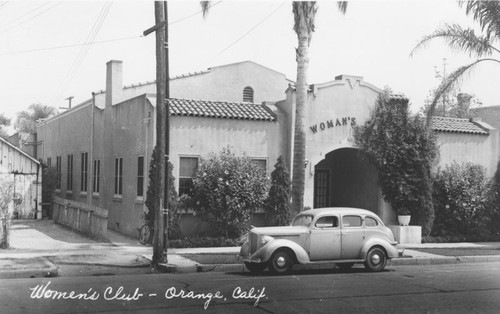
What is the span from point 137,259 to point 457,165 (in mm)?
12699

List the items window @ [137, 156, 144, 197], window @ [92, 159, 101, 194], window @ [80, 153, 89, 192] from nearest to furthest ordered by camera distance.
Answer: window @ [137, 156, 144, 197] < window @ [92, 159, 101, 194] < window @ [80, 153, 89, 192]

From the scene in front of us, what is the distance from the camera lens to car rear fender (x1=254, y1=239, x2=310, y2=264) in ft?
42.5

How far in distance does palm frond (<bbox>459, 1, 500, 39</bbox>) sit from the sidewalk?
6.80 metres

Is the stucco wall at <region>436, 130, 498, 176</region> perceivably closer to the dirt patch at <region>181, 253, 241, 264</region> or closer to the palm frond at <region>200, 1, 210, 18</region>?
the dirt patch at <region>181, 253, 241, 264</region>

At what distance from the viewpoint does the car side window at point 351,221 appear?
1403 cm

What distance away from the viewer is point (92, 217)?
19703 millimetres

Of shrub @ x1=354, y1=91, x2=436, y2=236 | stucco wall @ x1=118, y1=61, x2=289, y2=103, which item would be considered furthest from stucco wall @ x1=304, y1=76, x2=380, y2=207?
stucco wall @ x1=118, y1=61, x2=289, y2=103

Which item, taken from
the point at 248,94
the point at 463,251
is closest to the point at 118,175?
the point at 248,94

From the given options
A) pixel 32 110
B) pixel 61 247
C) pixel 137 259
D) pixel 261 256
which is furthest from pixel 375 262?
pixel 32 110

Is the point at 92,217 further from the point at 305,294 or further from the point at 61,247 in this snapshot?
the point at 305,294

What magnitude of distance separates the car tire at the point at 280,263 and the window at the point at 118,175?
10.4m

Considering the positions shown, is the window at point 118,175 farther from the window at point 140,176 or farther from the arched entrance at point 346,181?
the arched entrance at point 346,181

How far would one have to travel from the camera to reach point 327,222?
14.0 meters

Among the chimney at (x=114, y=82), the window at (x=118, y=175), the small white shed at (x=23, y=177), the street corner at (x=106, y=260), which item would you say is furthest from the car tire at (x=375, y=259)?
the small white shed at (x=23, y=177)
